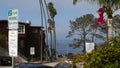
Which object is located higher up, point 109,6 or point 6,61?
point 109,6

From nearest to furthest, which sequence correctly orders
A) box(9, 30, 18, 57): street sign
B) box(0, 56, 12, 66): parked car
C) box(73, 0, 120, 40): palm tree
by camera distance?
box(9, 30, 18, 57): street sign → box(73, 0, 120, 40): palm tree → box(0, 56, 12, 66): parked car

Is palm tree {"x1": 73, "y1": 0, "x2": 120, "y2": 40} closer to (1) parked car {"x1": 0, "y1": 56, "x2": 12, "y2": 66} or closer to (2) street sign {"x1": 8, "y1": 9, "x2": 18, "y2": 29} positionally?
(2) street sign {"x1": 8, "y1": 9, "x2": 18, "y2": 29}

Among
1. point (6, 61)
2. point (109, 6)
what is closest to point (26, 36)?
point (6, 61)

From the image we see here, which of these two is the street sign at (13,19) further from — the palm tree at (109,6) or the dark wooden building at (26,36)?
the dark wooden building at (26,36)

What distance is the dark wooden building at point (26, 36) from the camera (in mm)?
81750

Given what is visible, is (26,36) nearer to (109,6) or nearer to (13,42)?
(109,6)

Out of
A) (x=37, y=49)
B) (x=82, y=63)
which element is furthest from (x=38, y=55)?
(x=82, y=63)

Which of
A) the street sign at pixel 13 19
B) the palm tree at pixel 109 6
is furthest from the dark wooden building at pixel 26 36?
the street sign at pixel 13 19

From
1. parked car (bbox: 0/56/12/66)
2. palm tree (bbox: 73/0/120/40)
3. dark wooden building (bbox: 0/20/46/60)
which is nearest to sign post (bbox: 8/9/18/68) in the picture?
palm tree (bbox: 73/0/120/40)

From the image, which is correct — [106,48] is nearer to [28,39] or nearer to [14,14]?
[14,14]

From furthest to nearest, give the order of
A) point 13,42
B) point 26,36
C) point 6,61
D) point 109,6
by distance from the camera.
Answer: point 26,36
point 6,61
point 109,6
point 13,42

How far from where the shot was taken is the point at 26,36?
85875 mm

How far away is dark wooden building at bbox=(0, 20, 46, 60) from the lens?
268 feet

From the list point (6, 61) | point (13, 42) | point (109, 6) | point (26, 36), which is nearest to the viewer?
point (13, 42)
